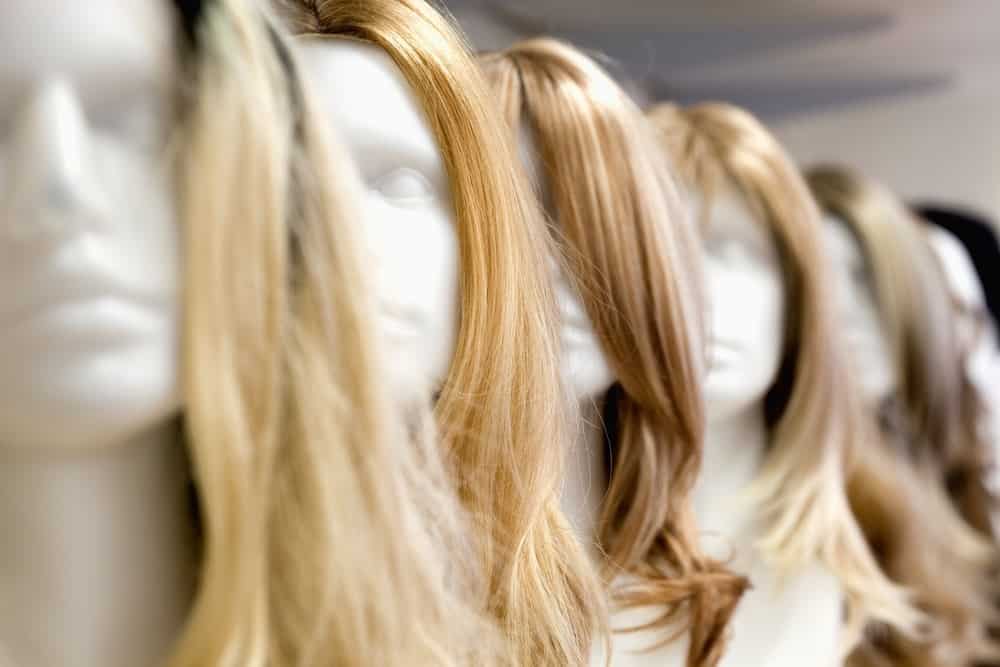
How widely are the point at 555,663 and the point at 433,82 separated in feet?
1.10

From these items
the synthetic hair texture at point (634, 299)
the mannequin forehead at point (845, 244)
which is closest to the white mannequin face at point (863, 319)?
the mannequin forehead at point (845, 244)

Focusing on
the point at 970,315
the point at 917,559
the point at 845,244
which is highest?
the point at 845,244

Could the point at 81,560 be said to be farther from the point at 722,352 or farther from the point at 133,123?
the point at 722,352

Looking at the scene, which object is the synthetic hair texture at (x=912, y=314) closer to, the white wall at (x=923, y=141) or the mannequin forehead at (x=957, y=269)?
the mannequin forehead at (x=957, y=269)

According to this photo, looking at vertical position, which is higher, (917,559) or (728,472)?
(728,472)

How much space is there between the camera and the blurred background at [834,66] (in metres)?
0.98

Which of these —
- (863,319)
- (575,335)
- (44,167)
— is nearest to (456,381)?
(575,335)

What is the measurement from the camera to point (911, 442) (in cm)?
113

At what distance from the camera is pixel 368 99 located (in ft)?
1.85

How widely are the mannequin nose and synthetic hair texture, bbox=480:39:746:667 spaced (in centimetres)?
31

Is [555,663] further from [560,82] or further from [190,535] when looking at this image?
[560,82]

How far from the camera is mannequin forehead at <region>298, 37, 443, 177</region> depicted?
1.84 ft

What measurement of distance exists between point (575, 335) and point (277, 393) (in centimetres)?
26

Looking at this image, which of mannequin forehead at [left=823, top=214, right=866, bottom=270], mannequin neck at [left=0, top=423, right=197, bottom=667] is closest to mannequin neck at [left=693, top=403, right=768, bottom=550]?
mannequin forehead at [left=823, top=214, right=866, bottom=270]
